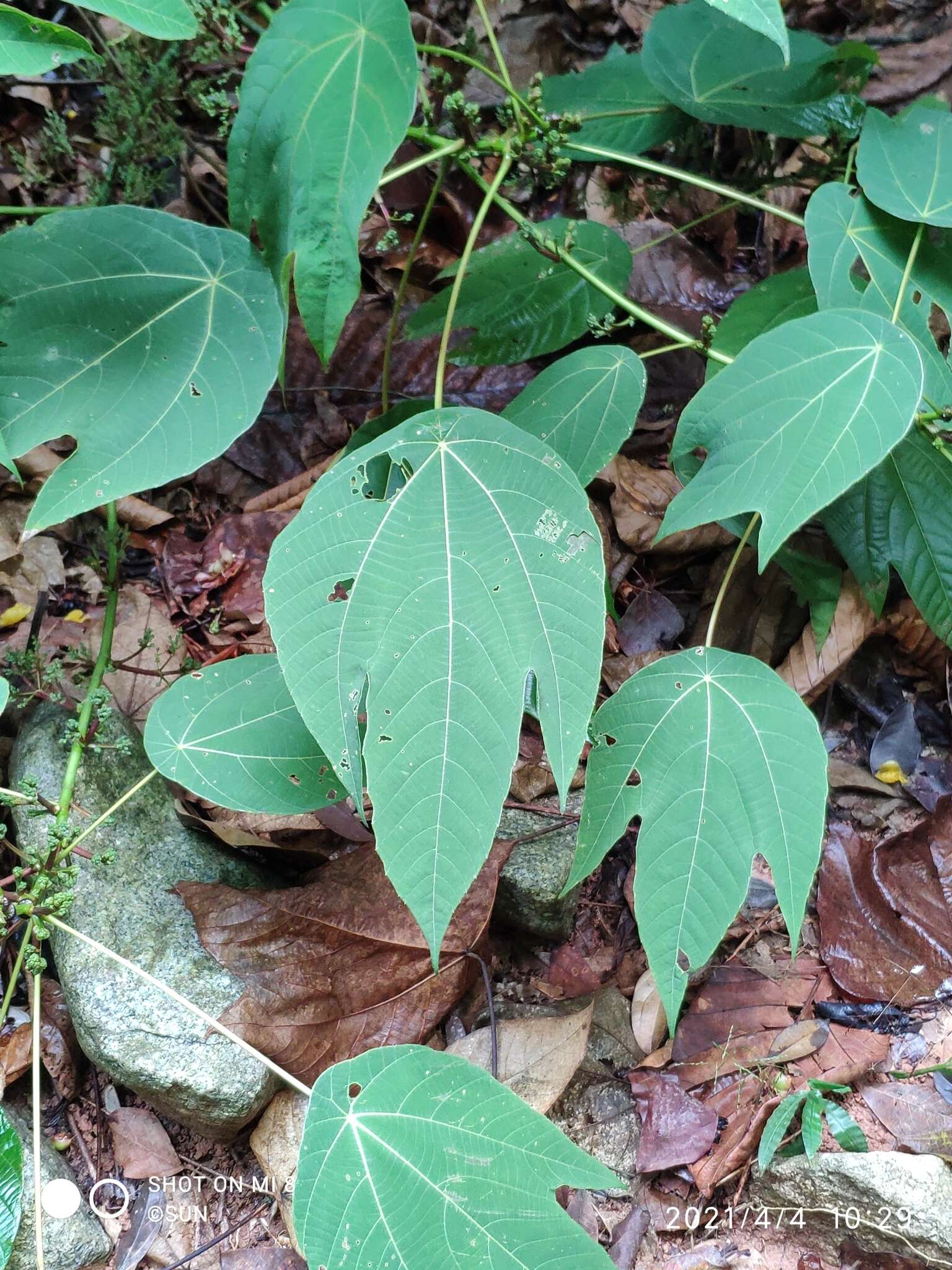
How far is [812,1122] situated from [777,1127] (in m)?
0.05

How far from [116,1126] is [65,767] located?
0.56 metres

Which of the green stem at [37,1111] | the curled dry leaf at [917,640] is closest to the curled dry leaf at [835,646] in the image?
the curled dry leaf at [917,640]

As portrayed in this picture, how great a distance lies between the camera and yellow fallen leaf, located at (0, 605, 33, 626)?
173cm

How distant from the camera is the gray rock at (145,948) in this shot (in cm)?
127

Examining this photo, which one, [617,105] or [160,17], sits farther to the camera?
[617,105]

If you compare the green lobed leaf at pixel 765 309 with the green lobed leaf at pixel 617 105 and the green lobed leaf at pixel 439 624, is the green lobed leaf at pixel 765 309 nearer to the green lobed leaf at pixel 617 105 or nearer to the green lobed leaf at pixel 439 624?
the green lobed leaf at pixel 617 105

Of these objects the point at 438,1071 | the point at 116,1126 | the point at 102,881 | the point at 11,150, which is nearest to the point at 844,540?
the point at 438,1071

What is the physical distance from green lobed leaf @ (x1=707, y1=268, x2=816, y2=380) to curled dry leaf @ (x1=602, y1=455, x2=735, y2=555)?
419 mm

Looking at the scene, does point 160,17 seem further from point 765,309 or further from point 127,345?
point 765,309

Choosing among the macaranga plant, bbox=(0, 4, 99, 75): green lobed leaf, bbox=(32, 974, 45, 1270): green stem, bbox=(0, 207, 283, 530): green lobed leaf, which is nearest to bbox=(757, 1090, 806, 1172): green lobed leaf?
the macaranga plant

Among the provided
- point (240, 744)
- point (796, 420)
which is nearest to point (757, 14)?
point (796, 420)

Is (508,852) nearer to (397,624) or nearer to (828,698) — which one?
(397,624)

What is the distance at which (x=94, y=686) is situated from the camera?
1390 millimetres

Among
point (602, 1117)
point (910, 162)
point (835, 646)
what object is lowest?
point (602, 1117)
